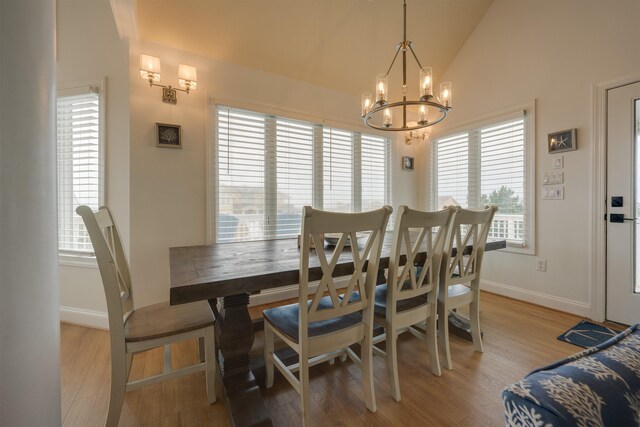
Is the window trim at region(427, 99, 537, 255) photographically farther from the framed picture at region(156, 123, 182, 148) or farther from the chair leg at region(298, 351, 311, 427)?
the framed picture at region(156, 123, 182, 148)

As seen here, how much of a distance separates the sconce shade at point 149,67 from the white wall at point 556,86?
11.5 ft

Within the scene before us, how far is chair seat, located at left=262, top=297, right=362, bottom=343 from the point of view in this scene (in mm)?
1300

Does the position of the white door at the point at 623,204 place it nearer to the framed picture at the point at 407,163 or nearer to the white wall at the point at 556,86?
the white wall at the point at 556,86

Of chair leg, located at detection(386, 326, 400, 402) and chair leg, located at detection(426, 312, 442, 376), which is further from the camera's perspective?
chair leg, located at detection(426, 312, 442, 376)

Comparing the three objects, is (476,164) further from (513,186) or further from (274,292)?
(274,292)

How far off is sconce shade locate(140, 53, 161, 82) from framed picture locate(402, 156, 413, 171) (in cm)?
318

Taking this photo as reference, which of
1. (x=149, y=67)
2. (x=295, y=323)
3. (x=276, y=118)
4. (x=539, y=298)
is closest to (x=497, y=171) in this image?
(x=539, y=298)

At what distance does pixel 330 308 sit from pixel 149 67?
2334mm

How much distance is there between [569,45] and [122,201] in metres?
4.43

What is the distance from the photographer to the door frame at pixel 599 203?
7.66 ft

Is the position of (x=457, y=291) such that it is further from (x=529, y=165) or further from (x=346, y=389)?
(x=529, y=165)

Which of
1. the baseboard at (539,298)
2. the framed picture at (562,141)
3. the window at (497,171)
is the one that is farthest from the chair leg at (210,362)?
the framed picture at (562,141)

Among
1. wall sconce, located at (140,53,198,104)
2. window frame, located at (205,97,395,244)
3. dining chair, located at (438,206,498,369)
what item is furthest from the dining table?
wall sconce, located at (140,53,198,104)

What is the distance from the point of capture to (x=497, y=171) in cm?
314
